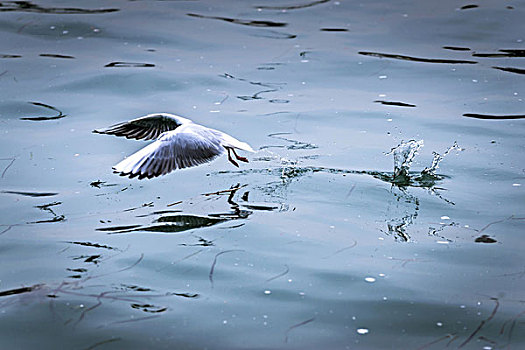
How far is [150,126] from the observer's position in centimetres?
350

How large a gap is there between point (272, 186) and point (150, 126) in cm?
62

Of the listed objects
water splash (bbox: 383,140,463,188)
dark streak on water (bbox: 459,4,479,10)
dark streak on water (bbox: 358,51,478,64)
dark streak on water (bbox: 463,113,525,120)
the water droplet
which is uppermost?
dark streak on water (bbox: 459,4,479,10)

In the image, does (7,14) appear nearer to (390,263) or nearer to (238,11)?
(238,11)

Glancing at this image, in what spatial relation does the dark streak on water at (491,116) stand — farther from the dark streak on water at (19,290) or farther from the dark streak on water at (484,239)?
the dark streak on water at (19,290)

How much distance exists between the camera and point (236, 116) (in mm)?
4422

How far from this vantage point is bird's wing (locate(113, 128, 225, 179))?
2.96m

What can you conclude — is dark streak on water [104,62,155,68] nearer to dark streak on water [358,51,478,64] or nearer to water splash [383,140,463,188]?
dark streak on water [358,51,478,64]

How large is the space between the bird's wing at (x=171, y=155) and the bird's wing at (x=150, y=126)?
0.27m

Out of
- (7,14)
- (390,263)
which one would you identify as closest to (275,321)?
(390,263)

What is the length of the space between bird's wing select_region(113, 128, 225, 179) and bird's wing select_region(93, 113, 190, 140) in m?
0.27

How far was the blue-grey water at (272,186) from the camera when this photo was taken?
253 centimetres

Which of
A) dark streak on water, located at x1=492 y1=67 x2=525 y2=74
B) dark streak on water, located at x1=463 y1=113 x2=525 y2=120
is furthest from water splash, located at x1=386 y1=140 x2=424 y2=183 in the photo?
dark streak on water, located at x1=492 y1=67 x2=525 y2=74

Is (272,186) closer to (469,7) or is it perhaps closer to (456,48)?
(456,48)

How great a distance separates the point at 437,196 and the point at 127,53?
287 centimetres
